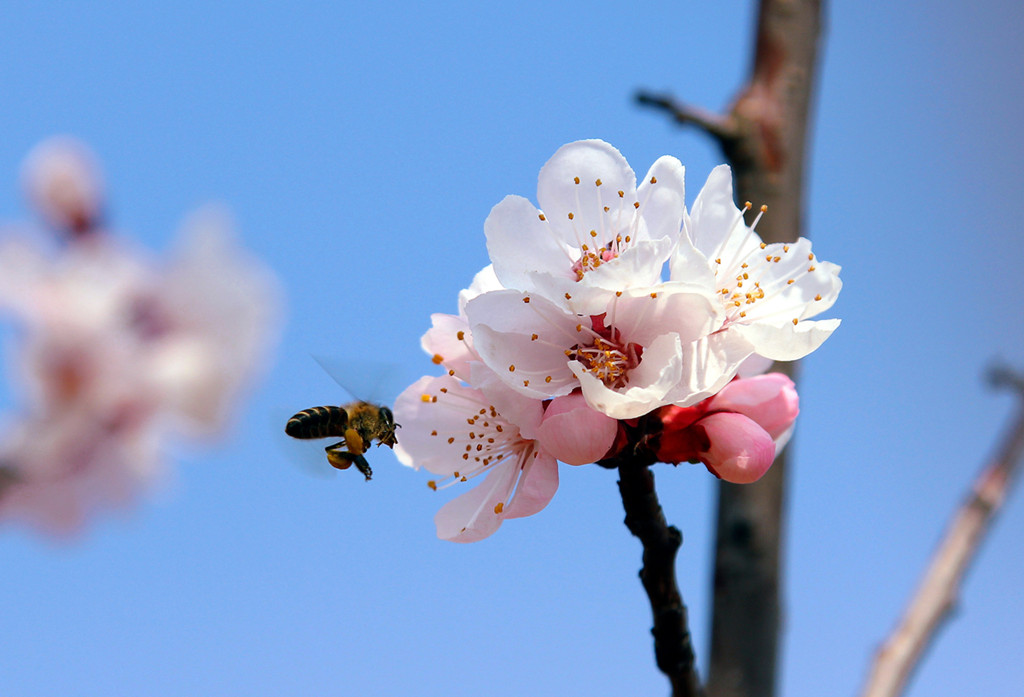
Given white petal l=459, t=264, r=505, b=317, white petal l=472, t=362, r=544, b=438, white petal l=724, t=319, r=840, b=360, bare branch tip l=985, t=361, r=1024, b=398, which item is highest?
bare branch tip l=985, t=361, r=1024, b=398

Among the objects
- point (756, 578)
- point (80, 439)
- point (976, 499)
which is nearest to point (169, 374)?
point (80, 439)

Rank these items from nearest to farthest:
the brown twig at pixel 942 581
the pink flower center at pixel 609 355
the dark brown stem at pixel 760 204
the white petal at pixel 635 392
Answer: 1. the white petal at pixel 635 392
2. the pink flower center at pixel 609 355
3. the dark brown stem at pixel 760 204
4. the brown twig at pixel 942 581

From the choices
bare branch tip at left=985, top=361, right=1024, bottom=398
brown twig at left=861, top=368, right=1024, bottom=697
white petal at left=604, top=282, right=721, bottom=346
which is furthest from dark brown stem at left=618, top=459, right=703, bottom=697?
bare branch tip at left=985, top=361, right=1024, bottom=398

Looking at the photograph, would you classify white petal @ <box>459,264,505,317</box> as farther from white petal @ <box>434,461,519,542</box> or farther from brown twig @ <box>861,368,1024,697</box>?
brown twig @ <box>861,368,1024,697</box>

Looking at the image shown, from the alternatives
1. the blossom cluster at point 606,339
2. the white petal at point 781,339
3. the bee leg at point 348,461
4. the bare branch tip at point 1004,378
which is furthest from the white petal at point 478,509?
the bare branch tip at point 1004,378

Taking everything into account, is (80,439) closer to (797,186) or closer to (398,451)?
(398,451)

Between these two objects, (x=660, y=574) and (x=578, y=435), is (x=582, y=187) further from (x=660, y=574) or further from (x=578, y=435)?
(x=660, y=574)

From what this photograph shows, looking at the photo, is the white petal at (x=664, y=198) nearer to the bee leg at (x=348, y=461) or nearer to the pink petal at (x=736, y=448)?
the pink petal at (x=736, y=448)
